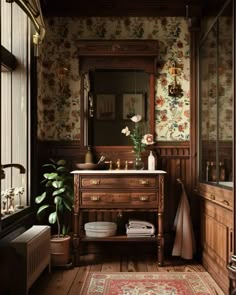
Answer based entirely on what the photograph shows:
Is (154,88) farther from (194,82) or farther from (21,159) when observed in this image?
(21,159)

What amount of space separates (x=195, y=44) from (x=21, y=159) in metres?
2.20

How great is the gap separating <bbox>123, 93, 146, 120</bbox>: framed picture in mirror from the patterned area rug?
167 cm

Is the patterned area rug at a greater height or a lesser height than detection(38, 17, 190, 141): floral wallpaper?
lesser

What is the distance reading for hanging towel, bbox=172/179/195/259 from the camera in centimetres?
401

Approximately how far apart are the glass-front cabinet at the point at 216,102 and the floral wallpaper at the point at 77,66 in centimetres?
28

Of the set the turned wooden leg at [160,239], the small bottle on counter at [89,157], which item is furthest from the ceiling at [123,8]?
the turned wooden leg at [160,239]

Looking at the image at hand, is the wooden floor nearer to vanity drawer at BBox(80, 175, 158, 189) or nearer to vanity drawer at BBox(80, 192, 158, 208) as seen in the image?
vanity drawer at BBox(80, 192, 158, 208)

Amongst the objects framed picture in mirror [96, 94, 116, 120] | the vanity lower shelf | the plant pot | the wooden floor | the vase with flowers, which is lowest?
the wooden floor

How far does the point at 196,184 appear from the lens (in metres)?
4.29

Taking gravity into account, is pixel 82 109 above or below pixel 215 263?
above

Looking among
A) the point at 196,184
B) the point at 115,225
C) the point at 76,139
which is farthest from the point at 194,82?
the point at 115,225

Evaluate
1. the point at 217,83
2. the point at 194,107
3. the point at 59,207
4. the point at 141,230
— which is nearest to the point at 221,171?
the point at 217,83

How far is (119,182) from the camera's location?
151 inches

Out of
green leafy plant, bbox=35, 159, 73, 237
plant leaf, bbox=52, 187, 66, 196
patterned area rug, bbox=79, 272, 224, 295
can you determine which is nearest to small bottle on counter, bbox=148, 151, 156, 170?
green leafy plant, bbox=35, 159, 73, 237
